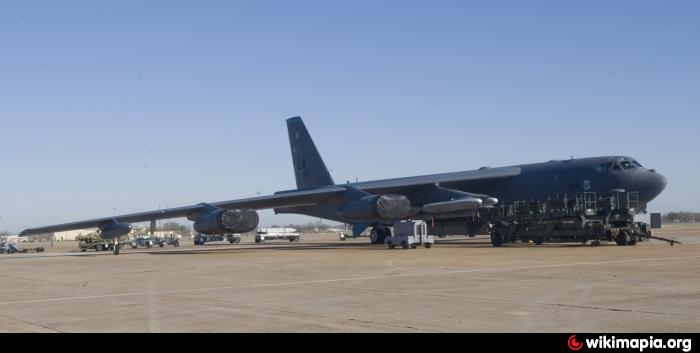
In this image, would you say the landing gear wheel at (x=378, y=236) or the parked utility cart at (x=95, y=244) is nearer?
the landing gear wheel at (x=378, y=236)

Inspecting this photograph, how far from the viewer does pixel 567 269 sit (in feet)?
59.7

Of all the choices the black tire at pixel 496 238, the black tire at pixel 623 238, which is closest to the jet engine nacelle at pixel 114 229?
the black tire at pixel 496 238

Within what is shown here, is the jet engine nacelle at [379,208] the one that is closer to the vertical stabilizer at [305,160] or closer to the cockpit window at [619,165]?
the cockpit window at [619,165]

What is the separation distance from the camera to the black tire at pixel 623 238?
108 ft

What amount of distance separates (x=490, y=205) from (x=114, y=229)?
1846 centimetres

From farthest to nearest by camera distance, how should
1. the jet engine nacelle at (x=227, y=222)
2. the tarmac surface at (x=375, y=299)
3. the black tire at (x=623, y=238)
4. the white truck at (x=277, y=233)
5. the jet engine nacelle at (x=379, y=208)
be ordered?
the white truck at (x=277, y=233), the jet engine nacelle at (x=379, y=208), the jet engine nacelle at (x=227, y=222), the black tire at (x=623, y=238), the tarmac surface at (x=375, y=299)

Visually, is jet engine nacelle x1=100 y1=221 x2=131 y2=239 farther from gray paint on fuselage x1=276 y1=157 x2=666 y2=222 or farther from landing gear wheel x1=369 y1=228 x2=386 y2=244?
landing gear wheel x1=369 y1=228 x2=386 y2=244

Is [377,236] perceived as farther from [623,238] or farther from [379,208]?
[623,238]

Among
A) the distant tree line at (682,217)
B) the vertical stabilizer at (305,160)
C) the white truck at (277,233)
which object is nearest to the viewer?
the vertical stabilizer at (305,160)

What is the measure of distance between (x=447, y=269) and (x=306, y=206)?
25439 mm

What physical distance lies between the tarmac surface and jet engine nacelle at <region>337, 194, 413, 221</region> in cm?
1479

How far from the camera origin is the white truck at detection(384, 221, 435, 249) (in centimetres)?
3444

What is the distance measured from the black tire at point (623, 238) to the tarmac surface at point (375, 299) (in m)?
12.6
